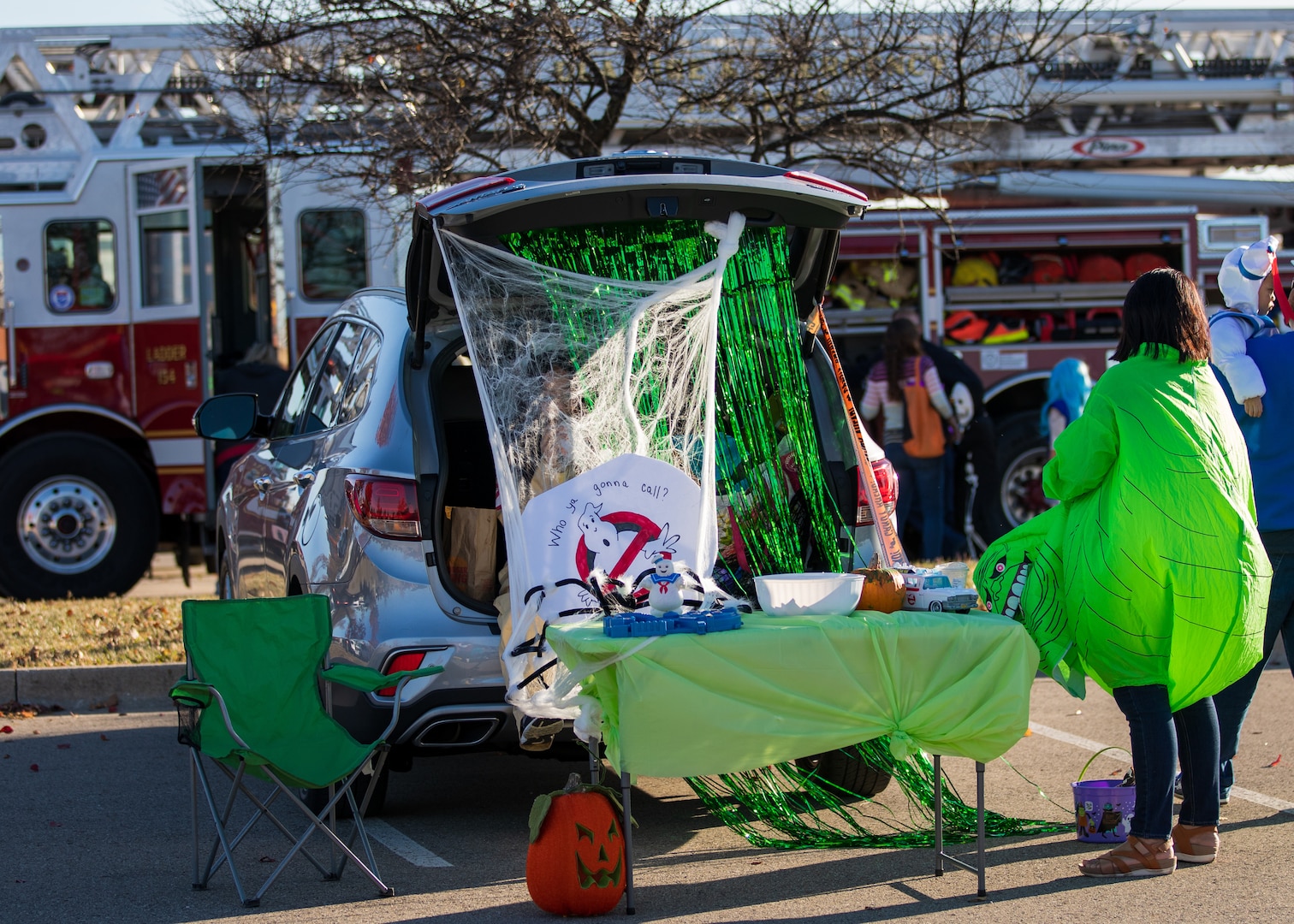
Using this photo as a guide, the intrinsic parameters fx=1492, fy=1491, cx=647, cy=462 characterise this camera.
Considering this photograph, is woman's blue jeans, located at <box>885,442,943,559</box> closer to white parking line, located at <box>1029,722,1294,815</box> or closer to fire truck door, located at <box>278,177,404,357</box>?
fire truck door, located at <box>278,177,404,357</box>

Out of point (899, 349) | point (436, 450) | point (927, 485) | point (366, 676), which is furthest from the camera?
point (927, 485)

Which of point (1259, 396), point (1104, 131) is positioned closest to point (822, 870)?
point (1259, 396)

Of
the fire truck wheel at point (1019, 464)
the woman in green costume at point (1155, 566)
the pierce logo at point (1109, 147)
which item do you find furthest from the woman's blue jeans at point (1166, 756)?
the pierce logo at point (1109, 147)

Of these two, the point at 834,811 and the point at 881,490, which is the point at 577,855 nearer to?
the point at 834,811

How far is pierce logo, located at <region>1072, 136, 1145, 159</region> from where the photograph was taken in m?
11.8

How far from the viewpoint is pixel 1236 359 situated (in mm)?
5250

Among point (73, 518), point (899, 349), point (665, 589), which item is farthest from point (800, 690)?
point (73, 518)

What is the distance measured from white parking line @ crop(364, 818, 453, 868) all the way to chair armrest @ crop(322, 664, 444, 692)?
621 millimetres

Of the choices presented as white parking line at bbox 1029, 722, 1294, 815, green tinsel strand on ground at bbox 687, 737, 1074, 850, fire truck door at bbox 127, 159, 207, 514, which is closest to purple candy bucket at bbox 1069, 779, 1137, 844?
green tinsel strand on ground at bbox 687, 737, 1074, 850

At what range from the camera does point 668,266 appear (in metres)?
5.03

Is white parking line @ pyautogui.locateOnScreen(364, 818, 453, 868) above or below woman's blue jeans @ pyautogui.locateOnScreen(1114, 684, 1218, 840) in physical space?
below

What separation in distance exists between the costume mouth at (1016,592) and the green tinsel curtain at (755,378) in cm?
90

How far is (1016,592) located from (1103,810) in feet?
2.95

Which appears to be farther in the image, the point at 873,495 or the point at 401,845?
the point at 873,495
